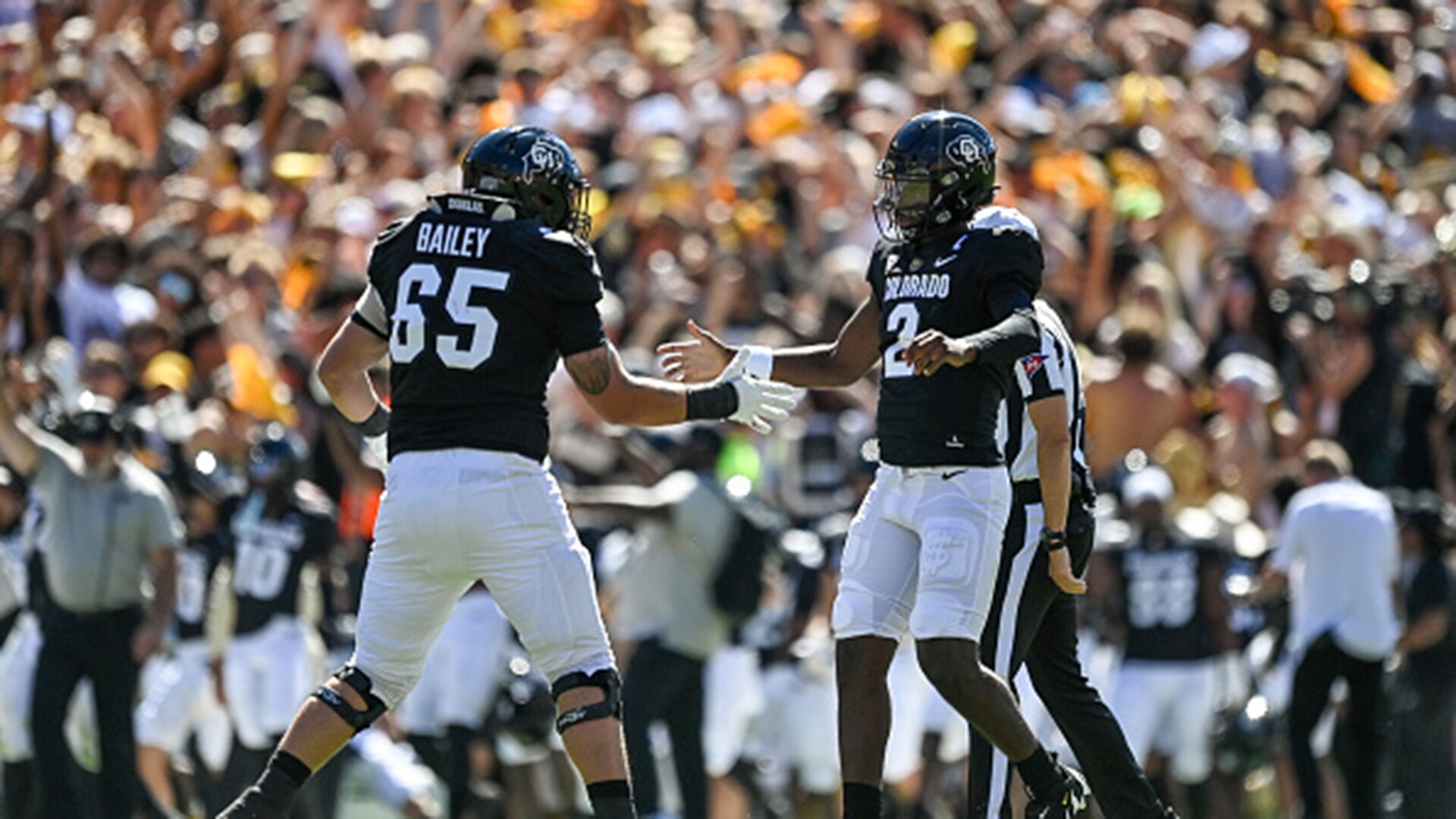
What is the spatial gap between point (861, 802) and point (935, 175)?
1832mm

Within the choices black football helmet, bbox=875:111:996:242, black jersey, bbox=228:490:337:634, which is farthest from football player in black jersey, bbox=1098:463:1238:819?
black football helmet, bbox=875:111:996:242

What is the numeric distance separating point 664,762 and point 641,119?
5.61 m

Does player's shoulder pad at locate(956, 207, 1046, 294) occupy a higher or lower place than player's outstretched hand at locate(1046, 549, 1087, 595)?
higher

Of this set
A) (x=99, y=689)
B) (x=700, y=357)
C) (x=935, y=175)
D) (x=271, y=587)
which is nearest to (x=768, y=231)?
(x=271, y=587)

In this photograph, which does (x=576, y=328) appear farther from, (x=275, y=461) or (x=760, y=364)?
(x=275, y=461)

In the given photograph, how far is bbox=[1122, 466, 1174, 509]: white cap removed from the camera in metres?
13.3

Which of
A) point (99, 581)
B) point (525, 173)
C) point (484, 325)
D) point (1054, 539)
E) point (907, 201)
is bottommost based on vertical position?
point (99, 581)

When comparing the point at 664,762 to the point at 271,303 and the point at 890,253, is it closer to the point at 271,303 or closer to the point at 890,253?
the point at 271,303

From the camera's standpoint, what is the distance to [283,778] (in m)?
7.97

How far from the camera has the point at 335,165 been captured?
58.3ft

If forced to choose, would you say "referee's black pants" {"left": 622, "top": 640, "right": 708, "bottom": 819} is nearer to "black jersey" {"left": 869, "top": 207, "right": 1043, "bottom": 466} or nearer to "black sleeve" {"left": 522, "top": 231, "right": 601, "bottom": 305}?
"black jersey" {"left": 869, "top": 207, "right": 1043, "bottom": 466}

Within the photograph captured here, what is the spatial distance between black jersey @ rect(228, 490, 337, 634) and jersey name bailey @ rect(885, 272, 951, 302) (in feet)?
18.5

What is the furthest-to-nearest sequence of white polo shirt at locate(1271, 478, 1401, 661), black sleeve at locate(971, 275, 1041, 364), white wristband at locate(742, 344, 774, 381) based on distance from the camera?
white polo shirt at locate(1271, 478, 1401, 661)
white wristband at locate(742, 344, 774, 381)
black sleeve at locate(971, 275, 1041, 364)

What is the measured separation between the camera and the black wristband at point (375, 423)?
340 inches
